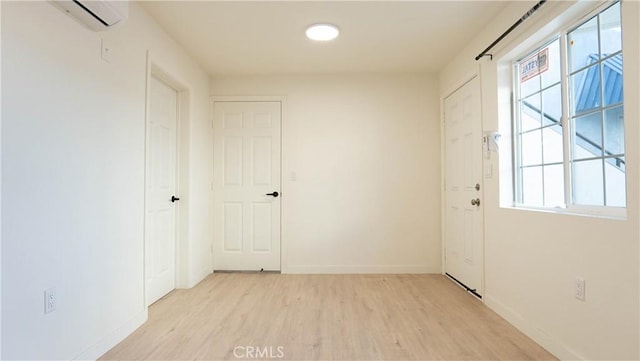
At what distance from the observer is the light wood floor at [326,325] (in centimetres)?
186

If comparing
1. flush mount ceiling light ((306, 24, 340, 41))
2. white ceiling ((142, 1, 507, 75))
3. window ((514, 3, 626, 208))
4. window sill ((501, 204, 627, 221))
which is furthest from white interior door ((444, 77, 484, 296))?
flush mount ceiling light ((306, 24, 340, 41))

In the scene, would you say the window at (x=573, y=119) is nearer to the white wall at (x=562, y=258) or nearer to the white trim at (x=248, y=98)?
the white wall at (x=562, y=258)

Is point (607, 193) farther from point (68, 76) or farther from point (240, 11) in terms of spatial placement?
point (68, 76)

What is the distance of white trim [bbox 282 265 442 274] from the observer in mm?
3598

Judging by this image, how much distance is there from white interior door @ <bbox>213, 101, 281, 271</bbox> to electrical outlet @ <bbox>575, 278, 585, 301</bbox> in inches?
109

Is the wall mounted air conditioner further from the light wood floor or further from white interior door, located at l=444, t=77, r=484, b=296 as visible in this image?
white interior door, located at l=444, t=77, r=484, b=296

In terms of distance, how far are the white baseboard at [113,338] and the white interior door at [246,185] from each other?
56.8 inches

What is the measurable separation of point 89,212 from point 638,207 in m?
2.80

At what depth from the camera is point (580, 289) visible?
1.67 meters

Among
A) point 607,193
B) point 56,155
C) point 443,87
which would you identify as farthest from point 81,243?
point 443,87

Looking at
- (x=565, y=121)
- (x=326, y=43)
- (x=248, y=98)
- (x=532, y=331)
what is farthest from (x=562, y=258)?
(x=248, y=98)

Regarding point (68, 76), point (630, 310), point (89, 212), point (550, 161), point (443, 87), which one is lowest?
point (630, 310)

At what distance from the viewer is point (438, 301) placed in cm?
270

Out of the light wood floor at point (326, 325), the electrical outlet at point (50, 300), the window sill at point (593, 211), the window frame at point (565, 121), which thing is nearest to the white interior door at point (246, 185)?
the light wood floor at point (326, 325)
